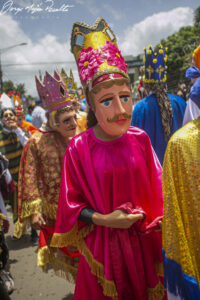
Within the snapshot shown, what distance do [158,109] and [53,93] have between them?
4.69 ft

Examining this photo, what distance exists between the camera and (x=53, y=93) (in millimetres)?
2756

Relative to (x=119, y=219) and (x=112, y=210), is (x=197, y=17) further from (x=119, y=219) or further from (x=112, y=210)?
(x=119, y=219)

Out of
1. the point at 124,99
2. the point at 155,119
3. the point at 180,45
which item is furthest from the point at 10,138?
the point at 180,45

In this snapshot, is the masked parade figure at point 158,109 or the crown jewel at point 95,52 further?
the masked parade figure at point 158,109

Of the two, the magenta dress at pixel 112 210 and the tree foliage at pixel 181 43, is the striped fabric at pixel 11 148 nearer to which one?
the magenta dress at pixel 112 210

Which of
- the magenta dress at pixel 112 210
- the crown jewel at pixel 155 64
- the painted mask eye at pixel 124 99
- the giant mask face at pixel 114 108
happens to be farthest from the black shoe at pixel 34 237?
the painted mask eye at pixel 124 99

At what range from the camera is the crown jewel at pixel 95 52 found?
164 centimetres

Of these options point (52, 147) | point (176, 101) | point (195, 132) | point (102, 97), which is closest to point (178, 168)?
point (195, 132)

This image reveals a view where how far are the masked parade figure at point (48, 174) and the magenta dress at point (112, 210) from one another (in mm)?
962

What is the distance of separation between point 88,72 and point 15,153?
10.9 feet

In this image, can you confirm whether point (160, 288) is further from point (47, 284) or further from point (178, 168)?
point (47, 284)

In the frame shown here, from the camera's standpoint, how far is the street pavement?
310 cm

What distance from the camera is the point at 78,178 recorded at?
1.71 m

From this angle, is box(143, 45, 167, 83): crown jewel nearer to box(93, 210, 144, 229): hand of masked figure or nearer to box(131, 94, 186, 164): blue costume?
box(131, 94, 186, 164): blue costume
